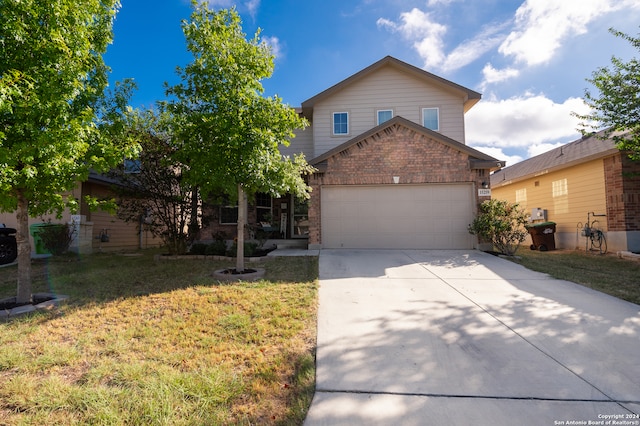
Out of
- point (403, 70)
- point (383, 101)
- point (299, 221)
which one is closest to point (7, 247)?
point (299, 221)

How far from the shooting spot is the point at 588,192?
11188 millimetres

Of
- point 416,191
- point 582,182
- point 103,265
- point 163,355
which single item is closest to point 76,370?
point 163,355

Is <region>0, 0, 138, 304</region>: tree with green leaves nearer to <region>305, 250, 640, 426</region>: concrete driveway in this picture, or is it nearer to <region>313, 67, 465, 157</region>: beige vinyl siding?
<region>305, 250, 640, 426</region>: concrete driveway

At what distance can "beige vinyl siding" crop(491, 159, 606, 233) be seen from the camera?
35.4 feet

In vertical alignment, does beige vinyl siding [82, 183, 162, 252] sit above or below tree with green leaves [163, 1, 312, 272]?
below

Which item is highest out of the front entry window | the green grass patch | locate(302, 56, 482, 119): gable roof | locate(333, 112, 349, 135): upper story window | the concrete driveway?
locate(302, 56, 482, 119): gable roof

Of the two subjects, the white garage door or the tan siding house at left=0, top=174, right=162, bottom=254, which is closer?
the white garage door

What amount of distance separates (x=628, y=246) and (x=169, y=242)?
14.7 m

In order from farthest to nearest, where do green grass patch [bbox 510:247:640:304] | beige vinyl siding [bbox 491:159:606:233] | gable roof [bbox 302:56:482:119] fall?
gable roof [bbox 302:56:482:119]
beige vinyl siding [bbox 491:159:606:233]
green grass patch [bbox 510:247:640:304]

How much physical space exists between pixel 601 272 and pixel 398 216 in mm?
5251

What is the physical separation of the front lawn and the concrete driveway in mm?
377

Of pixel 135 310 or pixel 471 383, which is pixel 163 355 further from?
pixel 471 383

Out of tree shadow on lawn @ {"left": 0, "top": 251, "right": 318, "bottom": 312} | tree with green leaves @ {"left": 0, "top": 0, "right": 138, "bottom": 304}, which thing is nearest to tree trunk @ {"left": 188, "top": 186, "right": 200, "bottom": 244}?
tree shadow on lawn @ {"left": 0, "top": 251, "right": 318, "bottom": 312}

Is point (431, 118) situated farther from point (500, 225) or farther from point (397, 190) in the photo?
point (500, 225)
